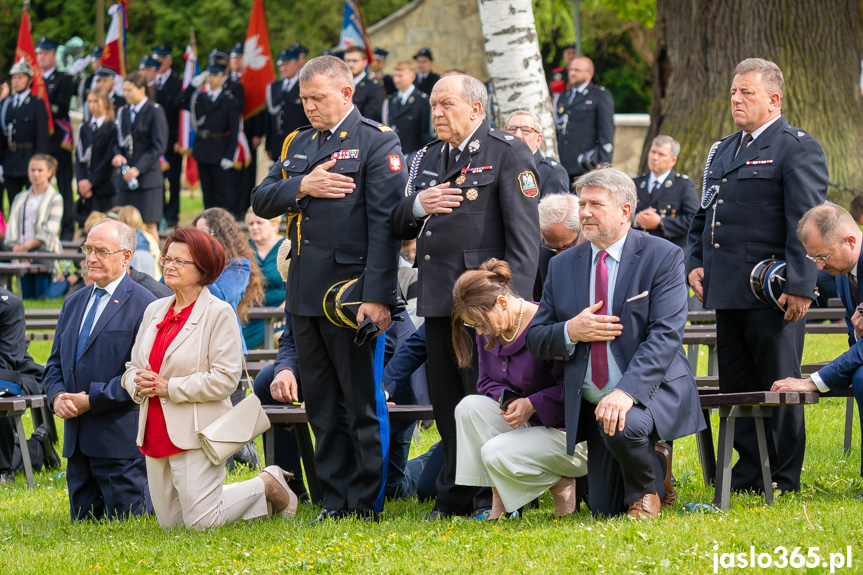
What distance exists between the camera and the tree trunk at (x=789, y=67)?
1284 centimetres

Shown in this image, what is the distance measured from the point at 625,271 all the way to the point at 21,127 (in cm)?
1423

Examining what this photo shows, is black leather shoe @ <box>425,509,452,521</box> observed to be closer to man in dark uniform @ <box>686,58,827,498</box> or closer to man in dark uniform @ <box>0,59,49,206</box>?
man in dark uniform @ <box>686,58,827,498</box>

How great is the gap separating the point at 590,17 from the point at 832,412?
2272 cm

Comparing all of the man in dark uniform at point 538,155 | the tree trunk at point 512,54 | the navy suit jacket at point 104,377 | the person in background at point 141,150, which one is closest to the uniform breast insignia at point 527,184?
the man in dark uniform at point 538,155

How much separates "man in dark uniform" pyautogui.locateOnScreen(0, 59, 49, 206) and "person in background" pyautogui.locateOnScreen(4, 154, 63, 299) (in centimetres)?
209

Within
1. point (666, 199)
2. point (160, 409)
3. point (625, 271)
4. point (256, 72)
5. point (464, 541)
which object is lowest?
point (464, 541)

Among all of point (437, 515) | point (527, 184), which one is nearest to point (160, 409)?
point (437, 515)

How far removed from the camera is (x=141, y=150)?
1509cm

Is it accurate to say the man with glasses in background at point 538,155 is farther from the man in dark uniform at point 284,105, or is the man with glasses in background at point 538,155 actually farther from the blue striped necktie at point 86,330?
the man in dark uniform at point 284,105

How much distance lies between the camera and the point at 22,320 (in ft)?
27.3

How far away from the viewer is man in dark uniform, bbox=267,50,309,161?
16922 millimetres

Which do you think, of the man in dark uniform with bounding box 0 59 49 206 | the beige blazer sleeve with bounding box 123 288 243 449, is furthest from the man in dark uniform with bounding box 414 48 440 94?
the beige blazer sleeve with bounding box 123 288 243 449

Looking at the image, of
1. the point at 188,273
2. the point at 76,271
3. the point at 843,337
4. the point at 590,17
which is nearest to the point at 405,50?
the point at 590,17

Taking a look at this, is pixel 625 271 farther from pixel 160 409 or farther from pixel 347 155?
pixel 160 409
